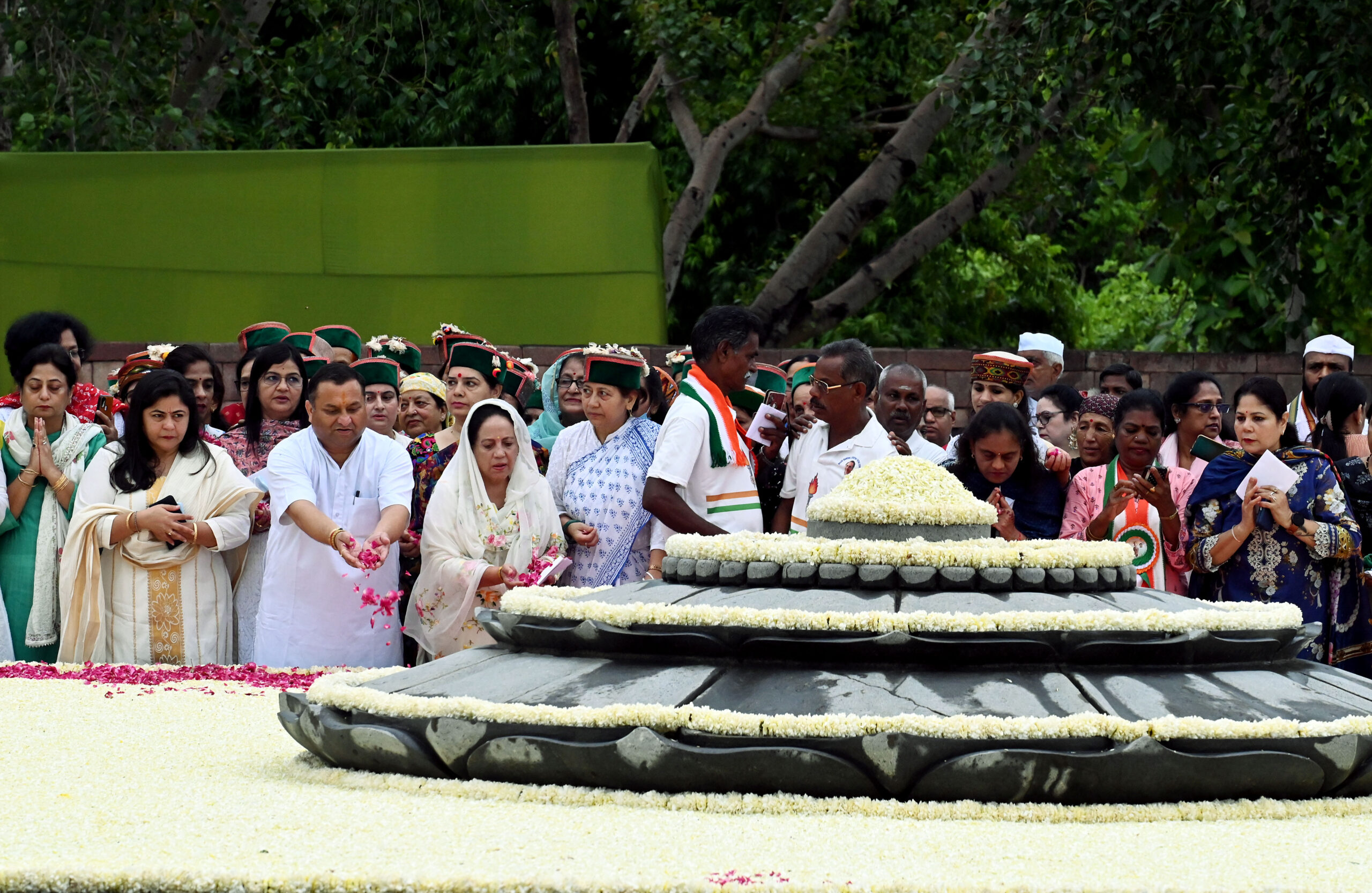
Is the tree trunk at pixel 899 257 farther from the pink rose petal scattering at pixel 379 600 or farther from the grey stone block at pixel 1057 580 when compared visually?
the grey stone block at pixel 1057 580

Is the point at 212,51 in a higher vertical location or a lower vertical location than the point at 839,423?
higher

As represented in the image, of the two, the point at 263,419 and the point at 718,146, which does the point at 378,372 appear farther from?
the point at 718,146

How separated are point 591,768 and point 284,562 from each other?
281 centimetres

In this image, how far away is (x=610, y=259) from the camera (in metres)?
9.47

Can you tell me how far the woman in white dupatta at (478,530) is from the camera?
5672 millimetres

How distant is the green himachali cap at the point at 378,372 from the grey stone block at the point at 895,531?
3234 mm

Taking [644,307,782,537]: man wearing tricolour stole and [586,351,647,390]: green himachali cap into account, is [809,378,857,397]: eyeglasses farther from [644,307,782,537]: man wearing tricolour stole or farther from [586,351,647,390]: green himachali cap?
[586,351,647,390]: green himachali cap

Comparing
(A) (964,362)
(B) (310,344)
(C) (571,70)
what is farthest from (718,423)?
(C) (571,70)

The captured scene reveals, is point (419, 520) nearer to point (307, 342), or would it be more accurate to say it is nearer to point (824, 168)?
point (307, 342)

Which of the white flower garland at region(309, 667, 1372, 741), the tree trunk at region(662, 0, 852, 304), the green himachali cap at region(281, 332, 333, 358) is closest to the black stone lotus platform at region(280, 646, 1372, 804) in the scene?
the white flower garland at region(309, 667, 1372, 741)

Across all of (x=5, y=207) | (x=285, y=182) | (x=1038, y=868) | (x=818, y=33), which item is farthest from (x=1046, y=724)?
(x=818, y=33)

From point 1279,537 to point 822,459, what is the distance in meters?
1.77

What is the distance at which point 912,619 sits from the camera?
343 cm

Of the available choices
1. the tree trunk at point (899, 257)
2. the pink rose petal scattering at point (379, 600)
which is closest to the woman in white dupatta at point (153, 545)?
the pink rose petal scattering at point (379, 600)
